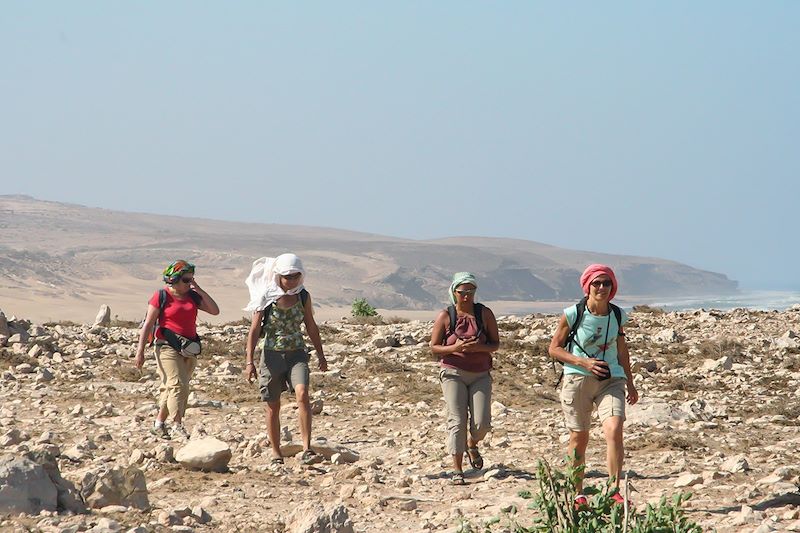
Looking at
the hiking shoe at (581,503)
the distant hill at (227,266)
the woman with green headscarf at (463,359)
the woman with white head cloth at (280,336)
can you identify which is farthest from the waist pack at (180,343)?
the distant hill at (227,266)

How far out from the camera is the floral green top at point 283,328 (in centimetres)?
898

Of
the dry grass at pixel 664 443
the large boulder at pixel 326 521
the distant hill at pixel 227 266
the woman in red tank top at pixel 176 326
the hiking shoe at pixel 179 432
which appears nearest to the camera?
the large boulder at pixel 326 521

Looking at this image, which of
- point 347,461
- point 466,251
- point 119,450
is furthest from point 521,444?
point 466,251

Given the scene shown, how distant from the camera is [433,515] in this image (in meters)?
7.35

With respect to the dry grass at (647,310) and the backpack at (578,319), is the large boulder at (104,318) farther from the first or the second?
the backpack at (578,319)

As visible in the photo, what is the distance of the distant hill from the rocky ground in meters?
51.1

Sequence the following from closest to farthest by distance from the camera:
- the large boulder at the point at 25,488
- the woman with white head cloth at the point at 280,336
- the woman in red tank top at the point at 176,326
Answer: the large boulder at the point at 25,488, the woman with white head cloth at the point at 280,336, the woman in red tank top at the point at 176,326

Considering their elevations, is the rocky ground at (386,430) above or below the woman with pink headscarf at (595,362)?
below

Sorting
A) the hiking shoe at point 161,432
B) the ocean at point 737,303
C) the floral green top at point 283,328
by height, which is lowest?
the ocean at point 737,303

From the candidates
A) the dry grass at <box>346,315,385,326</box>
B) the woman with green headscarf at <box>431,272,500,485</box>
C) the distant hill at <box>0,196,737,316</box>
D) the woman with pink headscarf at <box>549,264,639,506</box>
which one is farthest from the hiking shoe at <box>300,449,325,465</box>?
the distant hill at <box>0,196,737,316</box>

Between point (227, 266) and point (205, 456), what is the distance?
4325 inches

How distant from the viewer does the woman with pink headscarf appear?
714 centimetres

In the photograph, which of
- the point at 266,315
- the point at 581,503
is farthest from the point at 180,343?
the point at 581,503

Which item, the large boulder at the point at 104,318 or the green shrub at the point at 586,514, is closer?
the green shrub at the point at 586,514
